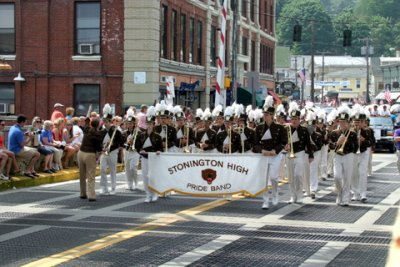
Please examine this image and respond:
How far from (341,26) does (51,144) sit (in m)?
128

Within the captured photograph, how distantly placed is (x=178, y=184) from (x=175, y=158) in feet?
1.86

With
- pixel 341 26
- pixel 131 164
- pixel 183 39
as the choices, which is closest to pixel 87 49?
pixel 183 39

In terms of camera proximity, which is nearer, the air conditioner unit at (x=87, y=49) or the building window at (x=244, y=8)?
the air conditioner unit at (x=87, y=49)

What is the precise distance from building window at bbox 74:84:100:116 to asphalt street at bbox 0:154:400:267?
14.8 meters

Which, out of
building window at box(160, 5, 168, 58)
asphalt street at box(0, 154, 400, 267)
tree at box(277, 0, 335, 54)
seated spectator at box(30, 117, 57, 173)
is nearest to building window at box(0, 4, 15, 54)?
building window at box(160, 5, 168, 58)

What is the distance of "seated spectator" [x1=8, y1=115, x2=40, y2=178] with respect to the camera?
20500 mm

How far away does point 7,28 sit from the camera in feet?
112

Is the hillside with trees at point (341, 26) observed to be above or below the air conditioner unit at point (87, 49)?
above

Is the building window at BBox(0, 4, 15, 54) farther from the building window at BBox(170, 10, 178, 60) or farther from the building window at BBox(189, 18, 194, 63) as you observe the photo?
the building window at BBox(189, 18, 194, 63)

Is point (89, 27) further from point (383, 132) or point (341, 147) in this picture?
point (341, 147)

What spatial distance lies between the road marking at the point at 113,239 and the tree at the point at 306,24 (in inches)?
4627

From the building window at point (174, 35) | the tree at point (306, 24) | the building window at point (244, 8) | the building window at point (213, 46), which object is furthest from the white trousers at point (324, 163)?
the tree at point (306, 24)

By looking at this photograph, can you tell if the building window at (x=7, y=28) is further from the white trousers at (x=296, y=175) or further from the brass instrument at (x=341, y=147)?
the brass instrument at (x=341, y=147)

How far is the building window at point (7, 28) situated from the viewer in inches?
1347
